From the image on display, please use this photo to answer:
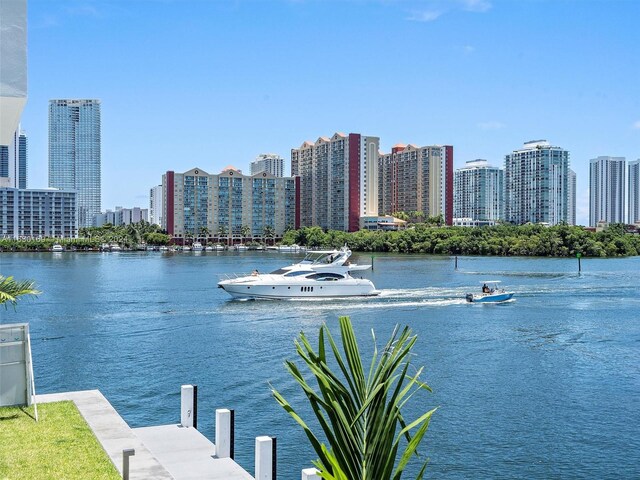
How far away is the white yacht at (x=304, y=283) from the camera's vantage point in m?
51.7

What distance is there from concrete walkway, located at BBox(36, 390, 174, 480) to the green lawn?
0.16 meters

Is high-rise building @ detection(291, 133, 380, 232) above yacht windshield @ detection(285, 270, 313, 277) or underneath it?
above

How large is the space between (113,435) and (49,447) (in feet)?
3.98

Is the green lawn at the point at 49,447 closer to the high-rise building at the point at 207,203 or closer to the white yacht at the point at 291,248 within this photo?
the white yacht at the point at 291,248

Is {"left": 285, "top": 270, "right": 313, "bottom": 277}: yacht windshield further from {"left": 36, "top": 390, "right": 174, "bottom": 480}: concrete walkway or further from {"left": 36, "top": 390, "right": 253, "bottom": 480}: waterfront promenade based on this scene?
{"left": 36, "top": 390, "right": 174, "bottom": 480}: concrete walkway

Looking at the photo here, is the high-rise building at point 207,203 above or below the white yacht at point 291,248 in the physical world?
above

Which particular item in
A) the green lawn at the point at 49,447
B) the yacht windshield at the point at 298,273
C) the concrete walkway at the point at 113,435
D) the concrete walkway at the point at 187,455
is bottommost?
the concrete walkway at the point at 187,455

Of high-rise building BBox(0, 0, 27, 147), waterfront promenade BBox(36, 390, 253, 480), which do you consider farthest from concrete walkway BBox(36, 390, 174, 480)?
high-rise building BBox(0, 0, 27, 147)

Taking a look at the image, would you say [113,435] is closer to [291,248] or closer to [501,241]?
[501,241]

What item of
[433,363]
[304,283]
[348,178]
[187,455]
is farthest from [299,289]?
[348,178]

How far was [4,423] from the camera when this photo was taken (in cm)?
1177

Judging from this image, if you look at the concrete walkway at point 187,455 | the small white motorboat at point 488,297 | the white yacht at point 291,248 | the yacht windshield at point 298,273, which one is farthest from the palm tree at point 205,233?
the concrete walkway at point 187,455

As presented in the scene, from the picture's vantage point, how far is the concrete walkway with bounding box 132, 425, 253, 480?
12.1 meters

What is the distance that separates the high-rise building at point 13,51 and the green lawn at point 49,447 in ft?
18.1
